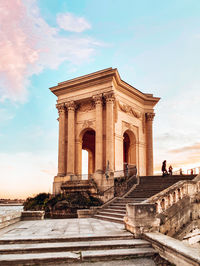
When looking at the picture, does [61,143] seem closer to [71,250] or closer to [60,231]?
[60,231]

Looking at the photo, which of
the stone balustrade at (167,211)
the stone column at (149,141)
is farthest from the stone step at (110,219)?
the stone column at (149,141)

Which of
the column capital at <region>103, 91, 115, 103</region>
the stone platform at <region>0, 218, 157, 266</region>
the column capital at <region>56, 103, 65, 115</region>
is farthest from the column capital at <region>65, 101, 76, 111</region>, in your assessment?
the stone platform at <region>0, 218, 157, 266</region>

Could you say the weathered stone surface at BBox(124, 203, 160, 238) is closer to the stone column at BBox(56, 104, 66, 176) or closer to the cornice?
the cornice

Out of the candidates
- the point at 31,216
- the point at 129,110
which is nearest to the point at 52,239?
the point at 31,216

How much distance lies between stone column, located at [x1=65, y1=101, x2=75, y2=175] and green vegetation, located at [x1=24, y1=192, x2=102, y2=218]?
12.1 ft

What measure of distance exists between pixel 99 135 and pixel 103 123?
1.27 m

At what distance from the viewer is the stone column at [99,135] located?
2183 cm

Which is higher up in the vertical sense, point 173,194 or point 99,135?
point 99,135

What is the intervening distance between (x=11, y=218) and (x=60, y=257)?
585cm

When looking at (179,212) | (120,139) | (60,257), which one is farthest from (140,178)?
(60,257)

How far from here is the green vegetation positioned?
17844mm

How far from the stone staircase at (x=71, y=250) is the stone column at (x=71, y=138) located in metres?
17.0

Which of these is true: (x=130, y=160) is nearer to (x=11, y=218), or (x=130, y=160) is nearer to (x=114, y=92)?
(x=114, y=92)

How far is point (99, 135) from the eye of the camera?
22.4 metres
